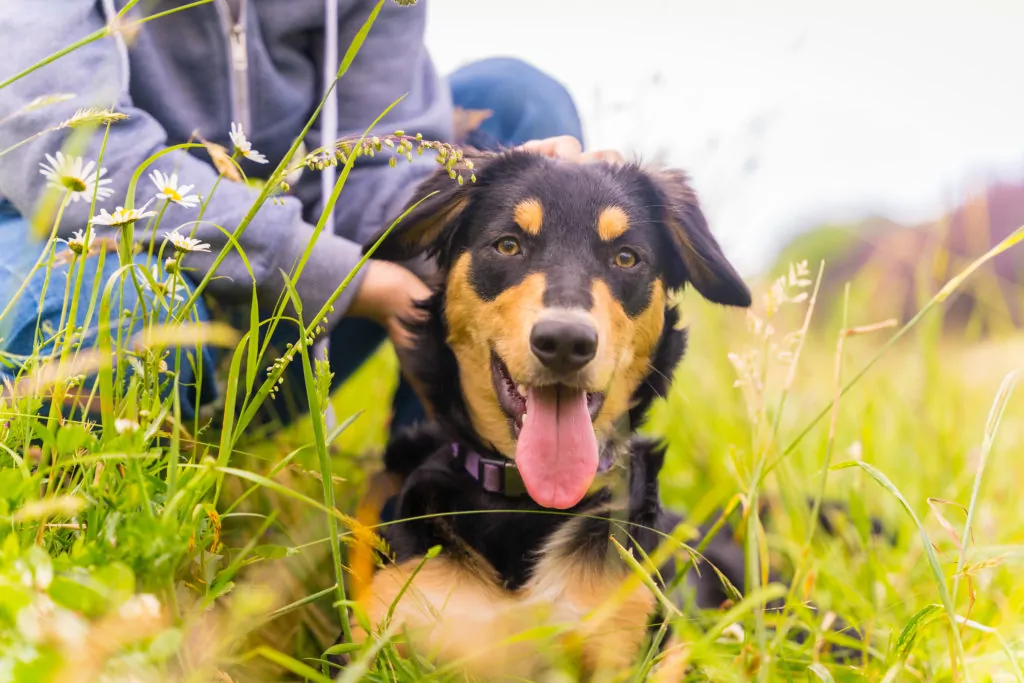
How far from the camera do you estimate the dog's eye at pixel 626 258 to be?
2.16 m

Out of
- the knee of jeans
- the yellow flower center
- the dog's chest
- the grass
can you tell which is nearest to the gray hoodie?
the grass

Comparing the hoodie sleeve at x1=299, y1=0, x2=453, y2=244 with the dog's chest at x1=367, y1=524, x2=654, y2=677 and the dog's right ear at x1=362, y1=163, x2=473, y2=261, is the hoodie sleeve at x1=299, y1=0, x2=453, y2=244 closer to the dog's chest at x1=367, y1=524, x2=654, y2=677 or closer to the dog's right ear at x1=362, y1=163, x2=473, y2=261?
the dog's right ear at x1=362, y1=163, x2=473, y2=261

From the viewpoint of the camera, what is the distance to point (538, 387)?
1979 mm

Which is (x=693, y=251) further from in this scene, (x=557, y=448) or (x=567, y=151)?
(x=557, y=448)

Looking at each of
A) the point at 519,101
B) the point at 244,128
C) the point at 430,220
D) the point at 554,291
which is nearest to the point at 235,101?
the point at 244,128

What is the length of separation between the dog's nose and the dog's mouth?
0.13 meters

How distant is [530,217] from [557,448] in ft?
2.03

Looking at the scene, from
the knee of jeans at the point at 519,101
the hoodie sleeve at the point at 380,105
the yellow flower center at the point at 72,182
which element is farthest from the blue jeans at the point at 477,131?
the yellow flower center at the point at 72,182

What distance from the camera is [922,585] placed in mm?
2305

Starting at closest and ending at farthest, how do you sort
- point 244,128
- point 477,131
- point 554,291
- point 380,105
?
point 554,291
point 244,128
point 380,105
point 477,131

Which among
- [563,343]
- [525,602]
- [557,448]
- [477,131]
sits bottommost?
[525,602]

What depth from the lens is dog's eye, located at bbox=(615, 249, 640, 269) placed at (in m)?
2.16

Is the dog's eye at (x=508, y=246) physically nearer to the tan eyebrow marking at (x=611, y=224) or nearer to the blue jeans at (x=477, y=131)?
the tan eyebrow marking at (x=611, y=224)

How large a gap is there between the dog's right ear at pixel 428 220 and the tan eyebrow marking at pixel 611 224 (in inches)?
15.0
